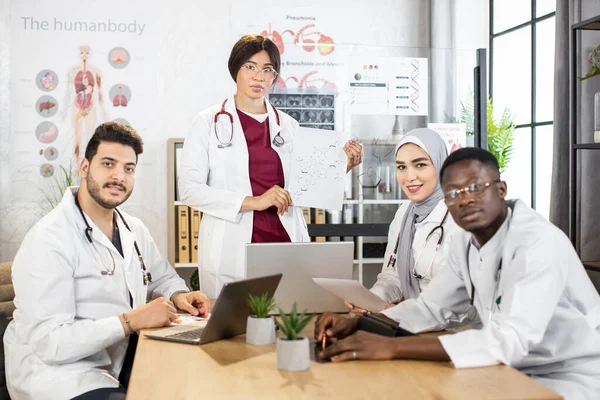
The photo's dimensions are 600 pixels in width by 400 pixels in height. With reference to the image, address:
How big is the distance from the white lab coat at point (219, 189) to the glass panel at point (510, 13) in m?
2.99

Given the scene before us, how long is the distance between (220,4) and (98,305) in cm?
389

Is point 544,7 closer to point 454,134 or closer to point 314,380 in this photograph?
point 454,134

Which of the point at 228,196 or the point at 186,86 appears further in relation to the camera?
the point at 186,86

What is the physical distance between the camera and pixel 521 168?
5.27m

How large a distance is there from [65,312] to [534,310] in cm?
138

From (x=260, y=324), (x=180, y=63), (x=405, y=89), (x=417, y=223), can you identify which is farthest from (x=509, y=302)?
(x=180, y=63)

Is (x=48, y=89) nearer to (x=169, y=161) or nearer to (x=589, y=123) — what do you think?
(x=169, y=161)

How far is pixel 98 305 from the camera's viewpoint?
2242 millimetres

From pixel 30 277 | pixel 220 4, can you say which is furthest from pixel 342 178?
pixel 220 4

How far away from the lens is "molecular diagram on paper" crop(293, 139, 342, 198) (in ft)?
9.98

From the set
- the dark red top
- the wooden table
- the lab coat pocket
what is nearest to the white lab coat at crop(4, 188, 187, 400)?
the wooden table

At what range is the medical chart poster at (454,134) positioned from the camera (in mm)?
4203

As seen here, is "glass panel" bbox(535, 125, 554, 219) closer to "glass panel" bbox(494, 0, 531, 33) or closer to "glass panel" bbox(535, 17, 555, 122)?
"glass panel" bbox(535, 17, 555, 122)

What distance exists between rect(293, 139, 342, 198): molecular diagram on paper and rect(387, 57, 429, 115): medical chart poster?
3.73ft
